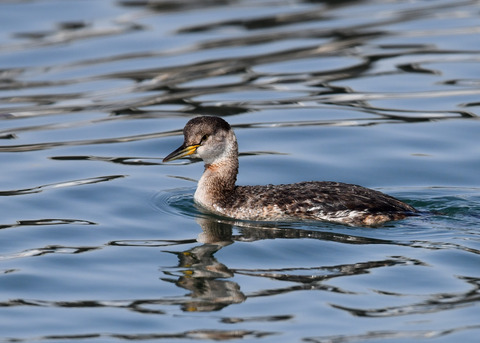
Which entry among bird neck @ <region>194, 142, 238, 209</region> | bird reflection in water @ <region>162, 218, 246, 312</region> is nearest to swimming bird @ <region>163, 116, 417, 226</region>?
bird neck @ <region>194, 142, 238, 209</region>

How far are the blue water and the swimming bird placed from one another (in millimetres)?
131

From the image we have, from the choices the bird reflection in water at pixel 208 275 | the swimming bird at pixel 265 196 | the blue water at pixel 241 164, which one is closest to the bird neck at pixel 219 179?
the swimming bird at pixel 265 196

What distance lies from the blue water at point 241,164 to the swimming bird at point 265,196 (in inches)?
5.2

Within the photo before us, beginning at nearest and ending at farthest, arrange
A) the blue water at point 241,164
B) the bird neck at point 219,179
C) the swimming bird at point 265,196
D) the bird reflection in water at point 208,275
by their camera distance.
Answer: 1. the blue water at point 241,164
2. the bird reflection in water at point 208,275
3. the swimming bird at point 265,196
4. the bird neck at point 219,179

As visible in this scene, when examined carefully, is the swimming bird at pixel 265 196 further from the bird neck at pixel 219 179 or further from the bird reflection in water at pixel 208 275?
the bird reflection in water at pixel 208 275

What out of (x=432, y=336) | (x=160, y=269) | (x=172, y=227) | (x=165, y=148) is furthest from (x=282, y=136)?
(x=432, y=336)

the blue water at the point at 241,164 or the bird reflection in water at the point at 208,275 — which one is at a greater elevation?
the blue water at the point at 241,164

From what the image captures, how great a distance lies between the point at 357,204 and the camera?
1116 cm

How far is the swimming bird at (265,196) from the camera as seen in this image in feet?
36.7

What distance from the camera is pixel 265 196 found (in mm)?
11625

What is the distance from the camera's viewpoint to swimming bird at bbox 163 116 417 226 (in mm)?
11195

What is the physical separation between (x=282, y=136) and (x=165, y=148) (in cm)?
177

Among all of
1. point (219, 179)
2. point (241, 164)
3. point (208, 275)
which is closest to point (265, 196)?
point (219, 179)

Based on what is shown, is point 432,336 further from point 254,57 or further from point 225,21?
point 225,21
